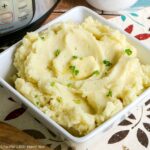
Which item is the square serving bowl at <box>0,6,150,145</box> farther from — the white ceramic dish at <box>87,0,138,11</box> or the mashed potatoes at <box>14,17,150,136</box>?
the white ceramic dish at <box>87,0,138,11</box>

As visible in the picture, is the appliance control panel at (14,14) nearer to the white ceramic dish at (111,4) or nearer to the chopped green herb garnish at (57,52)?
the chopped green herb garnish at (57,52)

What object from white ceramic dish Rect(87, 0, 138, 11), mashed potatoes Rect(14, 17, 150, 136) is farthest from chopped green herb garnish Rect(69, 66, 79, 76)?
white ceramic dish Rect(87, 0, 138, 11)

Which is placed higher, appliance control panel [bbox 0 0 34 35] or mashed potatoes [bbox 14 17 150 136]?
appliance control panel [bbox 0 0 34 35]

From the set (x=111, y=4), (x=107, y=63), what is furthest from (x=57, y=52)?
(x=111, y=4)

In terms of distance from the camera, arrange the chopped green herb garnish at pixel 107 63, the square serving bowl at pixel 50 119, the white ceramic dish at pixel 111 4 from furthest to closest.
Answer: the white ceramic dish at pixel 111 4
the chopped green herb garnish at pixel 107 63
the square serving bowl at pixel 50 119

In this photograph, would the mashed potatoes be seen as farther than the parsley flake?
No

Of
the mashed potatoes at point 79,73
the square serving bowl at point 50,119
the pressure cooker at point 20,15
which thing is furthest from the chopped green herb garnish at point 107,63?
the pressure cooker at point 20,15
